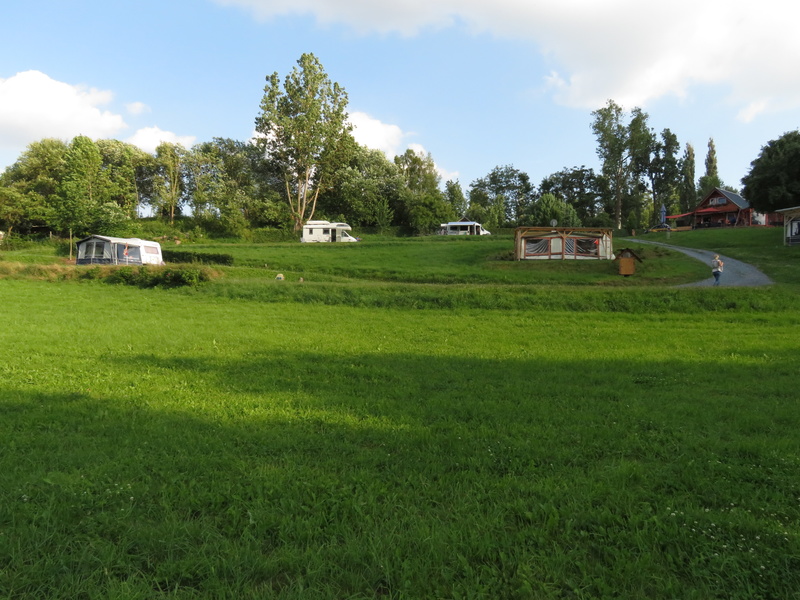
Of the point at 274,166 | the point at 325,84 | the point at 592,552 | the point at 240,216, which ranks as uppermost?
the point at 325,84

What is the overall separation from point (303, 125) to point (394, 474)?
5969 centimetres

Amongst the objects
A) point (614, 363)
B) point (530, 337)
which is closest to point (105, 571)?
point (614, 363)

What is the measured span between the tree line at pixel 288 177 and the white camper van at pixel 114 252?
1449cm

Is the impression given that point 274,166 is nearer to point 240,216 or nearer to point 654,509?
point 240,216

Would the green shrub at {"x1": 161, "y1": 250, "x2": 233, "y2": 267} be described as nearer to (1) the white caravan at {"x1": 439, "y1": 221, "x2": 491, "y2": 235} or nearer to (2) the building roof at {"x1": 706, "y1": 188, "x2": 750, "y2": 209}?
(1) the white caravan at {"x1": 439, "y1": 221, "x2": 491, "y2": 235}

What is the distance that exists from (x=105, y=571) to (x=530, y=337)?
11.4m

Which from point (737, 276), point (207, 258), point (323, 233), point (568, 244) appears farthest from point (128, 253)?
point (737, 276)

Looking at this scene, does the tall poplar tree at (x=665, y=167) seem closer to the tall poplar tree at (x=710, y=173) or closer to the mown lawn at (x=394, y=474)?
the tall poplar tree at (x=710, y=173)

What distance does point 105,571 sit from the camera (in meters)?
3.03

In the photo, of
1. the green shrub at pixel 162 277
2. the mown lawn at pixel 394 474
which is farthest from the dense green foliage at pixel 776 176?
the green shrub at pixel 162 277

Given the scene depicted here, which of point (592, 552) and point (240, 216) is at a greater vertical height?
point (240, 216)

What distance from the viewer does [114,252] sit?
31031 millimetres

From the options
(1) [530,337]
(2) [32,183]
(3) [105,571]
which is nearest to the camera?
(3) [105,571]

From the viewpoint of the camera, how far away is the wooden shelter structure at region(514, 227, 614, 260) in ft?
112
